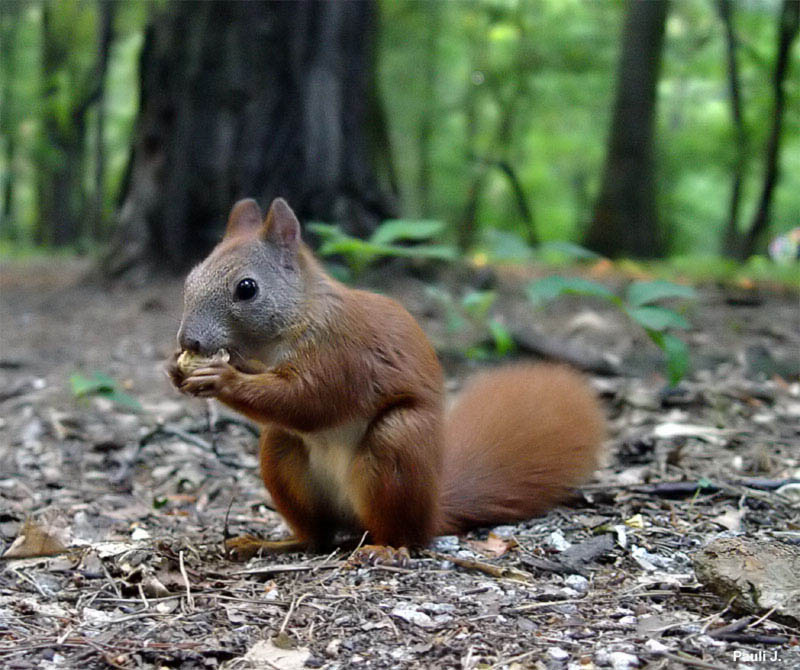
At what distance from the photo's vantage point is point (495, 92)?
1923cm

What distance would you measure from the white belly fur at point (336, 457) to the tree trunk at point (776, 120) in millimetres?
9268

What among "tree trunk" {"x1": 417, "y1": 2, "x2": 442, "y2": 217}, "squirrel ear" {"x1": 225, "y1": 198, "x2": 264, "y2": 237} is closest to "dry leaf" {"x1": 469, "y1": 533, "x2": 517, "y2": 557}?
"squirrel ear" {"x1": 225, "y1": 198, "x2": 264, "y2": 237}

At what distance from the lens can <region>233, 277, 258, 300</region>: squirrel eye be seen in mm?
2852

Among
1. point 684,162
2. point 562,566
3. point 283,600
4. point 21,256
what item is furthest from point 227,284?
point 684,162

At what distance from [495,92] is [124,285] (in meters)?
14.0

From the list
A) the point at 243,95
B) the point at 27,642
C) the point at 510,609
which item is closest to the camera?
the point at 27,642

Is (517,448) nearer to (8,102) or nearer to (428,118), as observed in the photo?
(8,102)

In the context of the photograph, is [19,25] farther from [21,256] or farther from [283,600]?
[283,600]

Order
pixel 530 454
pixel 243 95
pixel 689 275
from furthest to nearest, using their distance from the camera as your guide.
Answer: pixel 689 275
pixel 243 95
pixel 530 454

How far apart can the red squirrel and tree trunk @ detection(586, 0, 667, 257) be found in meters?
7.43

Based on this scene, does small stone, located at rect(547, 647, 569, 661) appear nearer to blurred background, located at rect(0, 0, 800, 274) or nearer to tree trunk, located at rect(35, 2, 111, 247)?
blurred background, located at rect(0, 0, 800, 274)

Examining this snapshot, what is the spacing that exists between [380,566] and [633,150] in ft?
28.0

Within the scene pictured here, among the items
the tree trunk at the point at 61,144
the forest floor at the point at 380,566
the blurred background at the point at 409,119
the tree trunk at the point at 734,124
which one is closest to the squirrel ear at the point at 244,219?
the forest floor at the point at 380,566

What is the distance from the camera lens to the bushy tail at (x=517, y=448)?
3.17m
